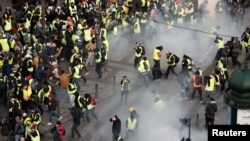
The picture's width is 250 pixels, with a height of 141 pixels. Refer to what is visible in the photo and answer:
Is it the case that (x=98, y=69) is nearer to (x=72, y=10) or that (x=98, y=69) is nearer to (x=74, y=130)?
(x=72, y=10)

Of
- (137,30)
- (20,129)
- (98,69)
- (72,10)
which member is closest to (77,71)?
(98,69)

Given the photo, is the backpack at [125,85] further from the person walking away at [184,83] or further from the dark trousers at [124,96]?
Result: the person walking away at [184,83]

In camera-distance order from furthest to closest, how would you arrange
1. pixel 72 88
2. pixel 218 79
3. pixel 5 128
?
pixel 218 79, pixel 72 88, pixel 5 128

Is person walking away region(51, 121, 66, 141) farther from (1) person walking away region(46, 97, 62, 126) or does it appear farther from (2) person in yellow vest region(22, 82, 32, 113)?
(2) person in yellow vest region(22, 82, 32, 113)

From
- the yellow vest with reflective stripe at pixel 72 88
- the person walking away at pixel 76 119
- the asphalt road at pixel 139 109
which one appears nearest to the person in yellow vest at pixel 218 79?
the asphalt road at pixel 139 109

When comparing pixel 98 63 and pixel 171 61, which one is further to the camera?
pixel 171 61

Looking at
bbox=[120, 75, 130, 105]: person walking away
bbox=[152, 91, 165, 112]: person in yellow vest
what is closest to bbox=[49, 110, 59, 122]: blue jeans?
bbox=[120, 75, 130, 105]: person walking away

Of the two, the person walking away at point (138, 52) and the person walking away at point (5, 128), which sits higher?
the person walking away at point (138, 52)

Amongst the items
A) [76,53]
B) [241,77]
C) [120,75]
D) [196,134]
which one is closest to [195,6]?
[120,75]

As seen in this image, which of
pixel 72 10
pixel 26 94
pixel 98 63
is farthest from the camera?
pixel 72 10

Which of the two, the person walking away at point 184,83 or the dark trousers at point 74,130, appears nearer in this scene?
Result: the dark trousers at point 74,130

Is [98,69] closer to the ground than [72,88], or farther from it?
closer to the ground

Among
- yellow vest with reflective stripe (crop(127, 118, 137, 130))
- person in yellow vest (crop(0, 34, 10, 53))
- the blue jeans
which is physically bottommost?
the blue jeans

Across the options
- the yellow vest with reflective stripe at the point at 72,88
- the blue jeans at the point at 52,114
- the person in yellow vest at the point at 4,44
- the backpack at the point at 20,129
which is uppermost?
the person in yellow vest at the point at 4,44
